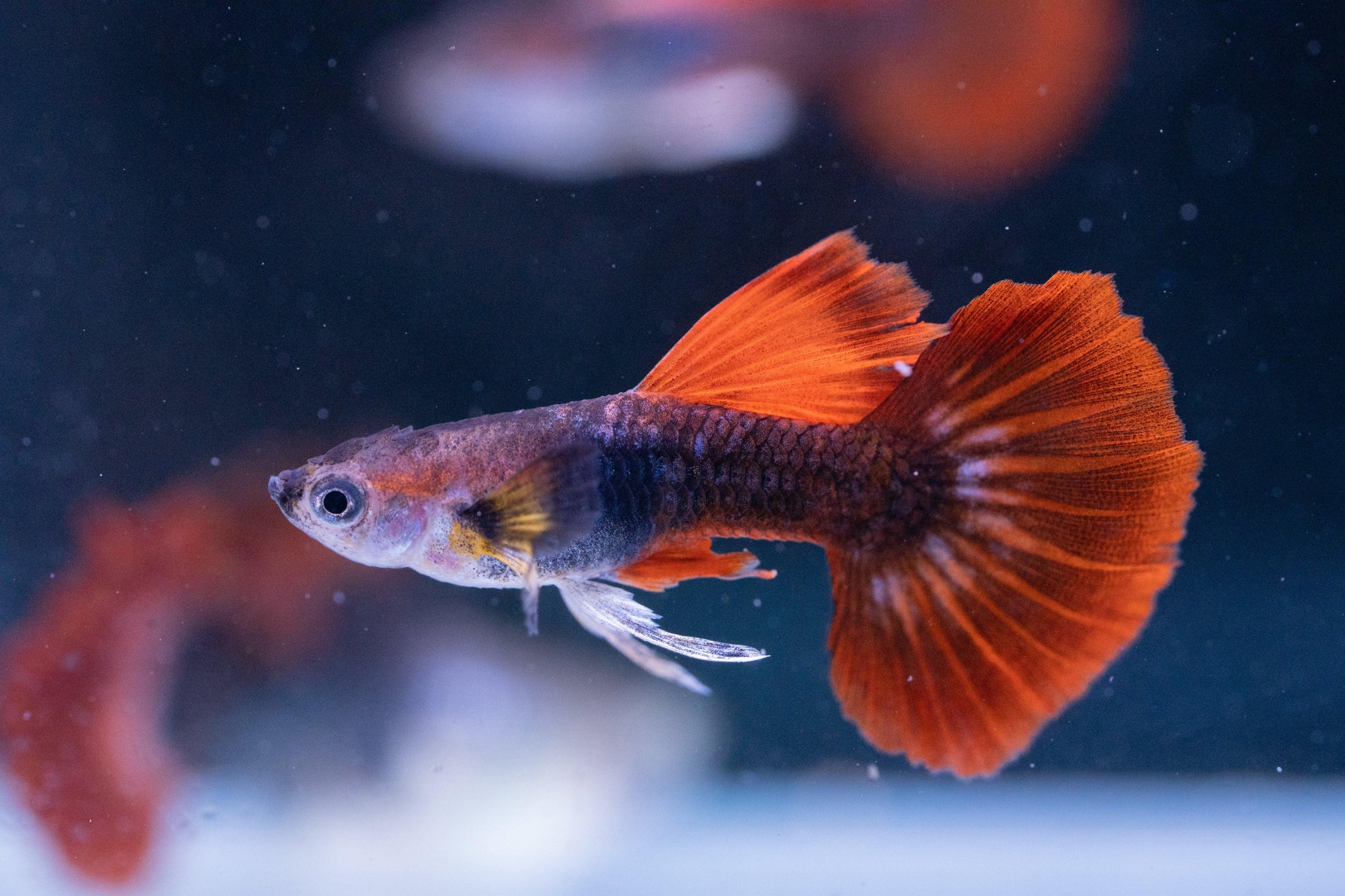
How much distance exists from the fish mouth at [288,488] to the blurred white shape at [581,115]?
1.68 metres

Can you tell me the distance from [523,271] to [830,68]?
1409 mm

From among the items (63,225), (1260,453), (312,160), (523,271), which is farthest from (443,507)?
(1260,453)

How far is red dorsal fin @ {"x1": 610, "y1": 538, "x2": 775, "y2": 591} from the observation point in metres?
1.94

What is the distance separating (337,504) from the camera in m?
1.85

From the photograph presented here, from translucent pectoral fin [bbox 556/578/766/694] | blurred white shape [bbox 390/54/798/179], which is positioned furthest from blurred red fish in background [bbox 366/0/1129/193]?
translucent pectoral fin [bbox 556/578/766/694]

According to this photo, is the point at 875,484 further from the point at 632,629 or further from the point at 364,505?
the point at 364,505

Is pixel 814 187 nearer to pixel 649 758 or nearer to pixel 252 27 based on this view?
pixel 252 27

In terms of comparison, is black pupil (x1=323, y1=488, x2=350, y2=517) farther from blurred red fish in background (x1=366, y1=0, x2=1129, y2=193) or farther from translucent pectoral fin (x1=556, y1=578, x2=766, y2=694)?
blurred red fish in background (x1=366, y1=0, x2=1129, y2=193)

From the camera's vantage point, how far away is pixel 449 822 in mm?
3246

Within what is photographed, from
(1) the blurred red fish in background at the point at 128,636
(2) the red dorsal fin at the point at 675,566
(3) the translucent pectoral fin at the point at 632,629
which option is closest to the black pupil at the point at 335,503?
(3) the translucent pectoral fin at the point at 632,629

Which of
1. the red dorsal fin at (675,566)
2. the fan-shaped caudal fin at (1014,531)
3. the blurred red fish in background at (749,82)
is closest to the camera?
the fan-shaped caudal fin at (1014,531)

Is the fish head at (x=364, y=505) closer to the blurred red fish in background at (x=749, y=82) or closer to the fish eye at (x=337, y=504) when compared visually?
the fish eye at (x=337, y=504)

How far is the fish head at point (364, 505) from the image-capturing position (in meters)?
1.85

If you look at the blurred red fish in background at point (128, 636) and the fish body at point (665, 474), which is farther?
the blurred red fish in background at point (128, 636)
